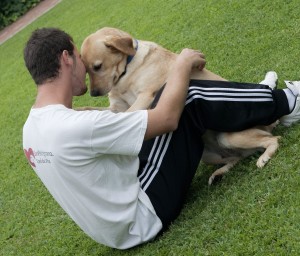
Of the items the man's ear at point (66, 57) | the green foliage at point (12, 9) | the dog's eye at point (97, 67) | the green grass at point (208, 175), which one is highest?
the man's ear at point (66, 57)

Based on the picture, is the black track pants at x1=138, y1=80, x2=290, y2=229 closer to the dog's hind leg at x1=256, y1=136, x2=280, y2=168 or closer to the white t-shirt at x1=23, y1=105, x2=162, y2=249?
the white t-shirt at x1=23, y1=105, x2=162, y2=249

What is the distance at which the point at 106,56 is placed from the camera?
13.1 feet

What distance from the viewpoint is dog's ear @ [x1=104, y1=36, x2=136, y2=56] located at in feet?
12.8

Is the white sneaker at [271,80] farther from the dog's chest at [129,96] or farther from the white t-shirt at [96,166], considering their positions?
the white t-shirt at [96,166]

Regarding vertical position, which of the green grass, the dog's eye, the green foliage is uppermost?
the dog's eye

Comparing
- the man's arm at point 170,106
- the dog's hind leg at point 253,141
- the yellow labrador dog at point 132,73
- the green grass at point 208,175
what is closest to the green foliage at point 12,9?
the green grass at point 208,175

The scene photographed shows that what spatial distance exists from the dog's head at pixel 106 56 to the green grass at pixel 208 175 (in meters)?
1.04

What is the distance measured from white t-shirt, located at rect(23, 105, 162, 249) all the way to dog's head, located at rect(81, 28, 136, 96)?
42.9 inches

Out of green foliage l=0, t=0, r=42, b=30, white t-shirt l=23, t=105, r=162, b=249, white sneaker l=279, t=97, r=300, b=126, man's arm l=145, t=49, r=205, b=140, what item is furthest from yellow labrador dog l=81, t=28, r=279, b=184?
green foliage l=0, t=0, r=42, b=30

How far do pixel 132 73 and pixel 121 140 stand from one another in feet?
4.18

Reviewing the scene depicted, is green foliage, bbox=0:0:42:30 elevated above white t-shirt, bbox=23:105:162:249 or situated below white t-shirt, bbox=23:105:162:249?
below

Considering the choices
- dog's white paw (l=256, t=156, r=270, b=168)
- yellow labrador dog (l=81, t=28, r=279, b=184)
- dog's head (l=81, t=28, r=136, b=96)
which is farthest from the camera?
dog's head (l=81, t=28, r=136, b=96)

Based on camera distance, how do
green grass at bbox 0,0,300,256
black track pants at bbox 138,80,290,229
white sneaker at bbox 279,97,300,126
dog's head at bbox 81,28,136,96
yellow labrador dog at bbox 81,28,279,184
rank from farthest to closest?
dog's head at bbox 81,28,136,96 → yellow labrador dog at bbox 81,28,279,184 → white sneaker at bbox 279,97,300,126 → black track pants at bbox 138,80,290,229 → green grass at bbox 0,0,300,256

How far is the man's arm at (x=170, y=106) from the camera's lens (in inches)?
Result: 117
